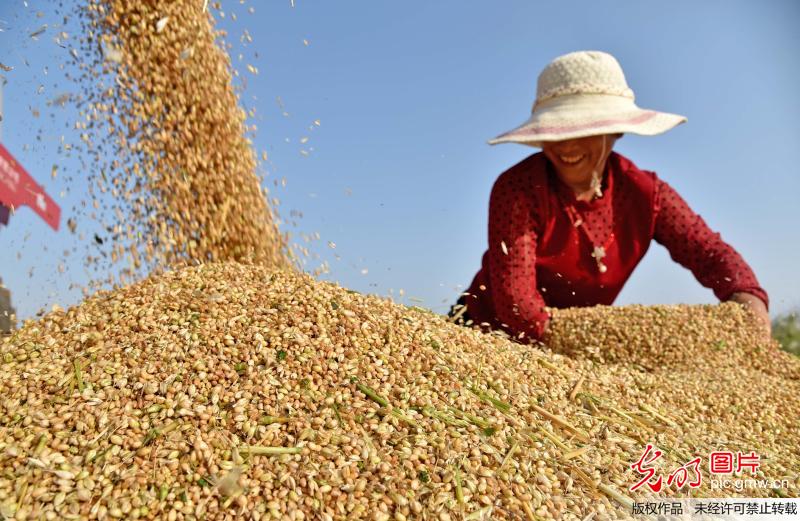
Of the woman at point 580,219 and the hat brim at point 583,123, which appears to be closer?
the hat brim at point 583,123

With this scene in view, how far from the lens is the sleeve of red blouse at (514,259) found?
3047mm

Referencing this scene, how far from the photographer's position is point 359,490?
1.47 meters

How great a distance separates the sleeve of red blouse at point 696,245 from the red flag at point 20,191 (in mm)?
2832

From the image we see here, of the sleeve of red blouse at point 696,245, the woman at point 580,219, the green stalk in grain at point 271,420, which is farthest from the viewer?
the sleeve of red blouse at point 696,245

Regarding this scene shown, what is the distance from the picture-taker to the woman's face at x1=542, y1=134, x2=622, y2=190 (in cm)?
302

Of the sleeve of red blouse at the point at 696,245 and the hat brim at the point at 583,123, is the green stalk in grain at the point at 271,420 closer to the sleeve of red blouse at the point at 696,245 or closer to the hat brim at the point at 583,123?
the hat brim at the point at 583,123

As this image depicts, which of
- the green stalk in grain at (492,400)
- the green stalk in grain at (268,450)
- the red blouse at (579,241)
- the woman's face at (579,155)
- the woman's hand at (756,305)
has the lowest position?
the green stalk in grain at (268,450)

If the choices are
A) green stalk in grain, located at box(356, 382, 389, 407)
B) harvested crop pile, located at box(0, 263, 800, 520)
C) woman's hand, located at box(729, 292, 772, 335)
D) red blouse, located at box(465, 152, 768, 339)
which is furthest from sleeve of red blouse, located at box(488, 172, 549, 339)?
green stalk in grain, located at box(356, 382, 389, 407)

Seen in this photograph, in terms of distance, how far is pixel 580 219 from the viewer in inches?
128

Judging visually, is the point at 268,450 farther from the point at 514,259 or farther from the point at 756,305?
the point at 756,305

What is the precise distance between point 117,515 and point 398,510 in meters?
0.60

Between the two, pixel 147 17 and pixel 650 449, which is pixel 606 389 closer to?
pixel 650 449
